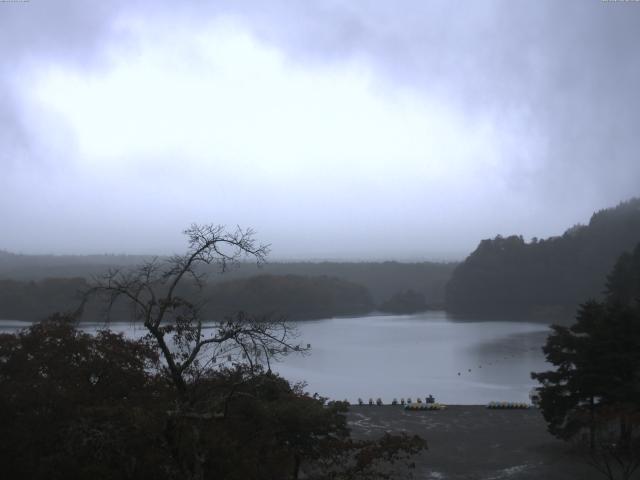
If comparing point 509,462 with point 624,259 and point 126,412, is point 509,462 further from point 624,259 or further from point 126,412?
point 624,259

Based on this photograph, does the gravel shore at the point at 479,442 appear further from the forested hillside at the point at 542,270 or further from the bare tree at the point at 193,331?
the forested hillside at the point at 542,270

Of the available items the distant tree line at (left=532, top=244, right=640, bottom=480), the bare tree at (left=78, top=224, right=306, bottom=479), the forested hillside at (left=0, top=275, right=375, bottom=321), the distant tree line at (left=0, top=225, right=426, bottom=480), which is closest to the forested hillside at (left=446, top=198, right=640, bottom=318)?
the forested hillside at (left=0, top=275, right=375, bottom=321)

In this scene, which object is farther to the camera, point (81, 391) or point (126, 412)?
point (81, 391)

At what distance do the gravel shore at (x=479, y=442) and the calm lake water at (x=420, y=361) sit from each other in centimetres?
317

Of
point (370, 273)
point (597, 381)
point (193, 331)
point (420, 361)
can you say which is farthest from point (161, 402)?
point (370, 273)

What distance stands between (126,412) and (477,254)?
4659 centimetres

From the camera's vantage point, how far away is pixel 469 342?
2900 centimetres

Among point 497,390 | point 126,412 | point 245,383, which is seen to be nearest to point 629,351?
point 245,383

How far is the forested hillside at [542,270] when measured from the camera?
44.2m

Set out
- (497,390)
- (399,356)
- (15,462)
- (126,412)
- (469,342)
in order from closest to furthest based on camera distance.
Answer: (126,412) → (15,462) → (497,390) → (399,356) → (469,342)

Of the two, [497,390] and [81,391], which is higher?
[81,391]

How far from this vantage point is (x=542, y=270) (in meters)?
46.0

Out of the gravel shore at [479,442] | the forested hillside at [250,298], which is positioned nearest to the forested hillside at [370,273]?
the forested hillside at [250,298]

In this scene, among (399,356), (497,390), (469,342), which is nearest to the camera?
(497,390)
